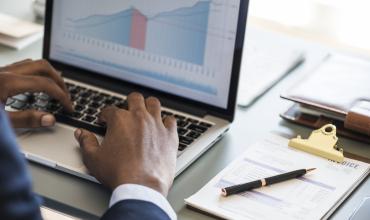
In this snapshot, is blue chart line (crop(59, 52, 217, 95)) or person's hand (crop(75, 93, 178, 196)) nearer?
person's hand (crop(75, 93, 178, 196))

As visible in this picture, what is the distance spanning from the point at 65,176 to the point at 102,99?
25cm

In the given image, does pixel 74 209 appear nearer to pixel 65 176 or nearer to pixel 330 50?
pixel 65 176

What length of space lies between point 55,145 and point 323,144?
17.0 inches

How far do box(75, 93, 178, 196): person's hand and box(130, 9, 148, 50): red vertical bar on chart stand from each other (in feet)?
0.53

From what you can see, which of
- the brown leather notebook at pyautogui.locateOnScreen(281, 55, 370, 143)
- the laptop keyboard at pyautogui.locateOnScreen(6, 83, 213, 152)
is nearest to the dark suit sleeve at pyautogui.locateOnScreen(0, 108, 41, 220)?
the laptop keyboard at pyautogui.locateOnScreen(6, 83, 213, 152)

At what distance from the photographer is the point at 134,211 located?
3.07ft

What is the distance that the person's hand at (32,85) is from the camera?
1.19 meters

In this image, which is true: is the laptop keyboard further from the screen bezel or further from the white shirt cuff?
the white shirt cuff

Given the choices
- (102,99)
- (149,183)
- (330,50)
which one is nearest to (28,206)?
(149,183)

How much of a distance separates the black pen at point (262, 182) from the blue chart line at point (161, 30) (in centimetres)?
27

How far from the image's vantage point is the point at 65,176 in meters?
1.11

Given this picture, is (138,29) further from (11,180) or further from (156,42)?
(11,180)

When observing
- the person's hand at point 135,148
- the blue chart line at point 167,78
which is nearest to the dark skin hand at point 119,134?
the person's hand at point 135,148

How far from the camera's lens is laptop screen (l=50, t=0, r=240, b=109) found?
4.09 feet
